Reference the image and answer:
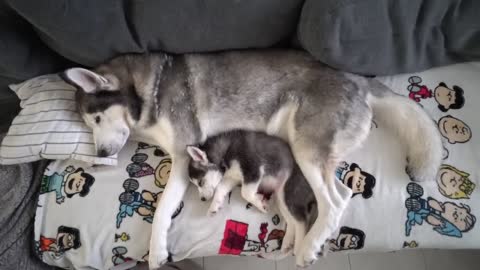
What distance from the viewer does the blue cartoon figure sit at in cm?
153

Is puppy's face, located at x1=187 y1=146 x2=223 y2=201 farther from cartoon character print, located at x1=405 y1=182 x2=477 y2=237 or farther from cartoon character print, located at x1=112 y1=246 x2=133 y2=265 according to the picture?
cartoon character print, located at x1=405 y1=182 x2=477 y2=237

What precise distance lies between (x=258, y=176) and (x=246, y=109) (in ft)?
0.91

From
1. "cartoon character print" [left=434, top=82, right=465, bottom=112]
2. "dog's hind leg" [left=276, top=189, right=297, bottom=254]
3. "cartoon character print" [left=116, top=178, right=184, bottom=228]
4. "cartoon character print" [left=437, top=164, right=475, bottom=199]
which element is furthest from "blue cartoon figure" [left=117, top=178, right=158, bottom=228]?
"cartoon character print" [left=434, top=82, right=465, bottom=112]

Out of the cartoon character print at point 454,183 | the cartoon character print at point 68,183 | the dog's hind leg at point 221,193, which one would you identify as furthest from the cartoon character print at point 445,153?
the cartoon character print at point 68,183

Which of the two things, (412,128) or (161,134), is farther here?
(161,134)

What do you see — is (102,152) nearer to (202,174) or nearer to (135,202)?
(135,202)

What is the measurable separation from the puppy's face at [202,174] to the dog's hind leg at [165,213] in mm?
40

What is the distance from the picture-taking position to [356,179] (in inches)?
59.0

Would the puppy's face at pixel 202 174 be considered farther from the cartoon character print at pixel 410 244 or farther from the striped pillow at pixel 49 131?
the cartoon character print at pixel 410 244

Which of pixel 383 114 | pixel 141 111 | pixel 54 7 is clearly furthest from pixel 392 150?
pixel 54 7

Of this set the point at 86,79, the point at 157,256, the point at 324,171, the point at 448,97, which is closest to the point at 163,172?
the point at 157,256

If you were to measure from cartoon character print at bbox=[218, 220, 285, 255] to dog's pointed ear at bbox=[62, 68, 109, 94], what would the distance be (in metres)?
0.71

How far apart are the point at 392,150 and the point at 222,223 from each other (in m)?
0.69

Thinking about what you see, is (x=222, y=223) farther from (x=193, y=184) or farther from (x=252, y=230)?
(x=193, y=184)
